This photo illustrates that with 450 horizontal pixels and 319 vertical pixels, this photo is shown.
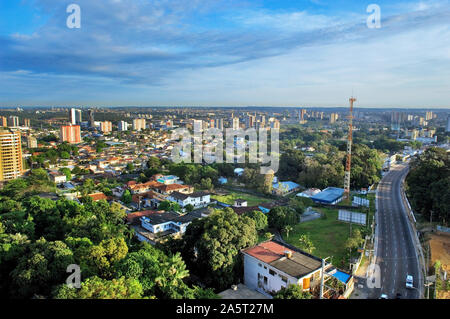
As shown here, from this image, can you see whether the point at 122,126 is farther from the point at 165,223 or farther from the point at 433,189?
the point at 433,189

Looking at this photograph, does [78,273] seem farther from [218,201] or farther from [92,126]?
[92,126]

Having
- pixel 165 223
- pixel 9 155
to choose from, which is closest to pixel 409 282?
pixel 165 223

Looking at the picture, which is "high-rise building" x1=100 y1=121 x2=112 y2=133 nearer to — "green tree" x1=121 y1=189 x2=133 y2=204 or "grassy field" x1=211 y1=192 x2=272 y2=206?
"green tree" x1=121 y1=189 x2=133 y2=204

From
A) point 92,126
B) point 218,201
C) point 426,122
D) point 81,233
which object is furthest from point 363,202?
point 426,122

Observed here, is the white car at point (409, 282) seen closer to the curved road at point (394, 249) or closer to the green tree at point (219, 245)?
the curved road at point (394, 249)

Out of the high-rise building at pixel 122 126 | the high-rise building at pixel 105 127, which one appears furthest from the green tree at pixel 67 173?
the high-rise building at pixel 122 126

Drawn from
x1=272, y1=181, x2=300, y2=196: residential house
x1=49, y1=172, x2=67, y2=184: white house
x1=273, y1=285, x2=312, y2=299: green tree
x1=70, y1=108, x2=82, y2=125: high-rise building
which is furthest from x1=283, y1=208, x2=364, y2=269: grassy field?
x1=70, y1=108, x2=82, y2=125: high-rise building
